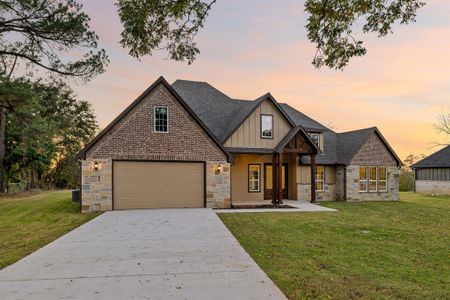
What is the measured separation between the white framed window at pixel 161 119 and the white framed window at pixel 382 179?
598 inches

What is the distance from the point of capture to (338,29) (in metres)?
7.36

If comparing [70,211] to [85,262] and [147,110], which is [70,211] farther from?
[85,262]

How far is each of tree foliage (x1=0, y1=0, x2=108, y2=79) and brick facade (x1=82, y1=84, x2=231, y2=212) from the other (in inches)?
166

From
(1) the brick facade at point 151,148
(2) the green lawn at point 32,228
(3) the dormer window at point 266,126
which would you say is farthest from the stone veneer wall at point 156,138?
(3) the dormer window at point 266,126

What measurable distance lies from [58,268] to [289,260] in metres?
4.46

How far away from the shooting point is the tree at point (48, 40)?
14836 millimetres

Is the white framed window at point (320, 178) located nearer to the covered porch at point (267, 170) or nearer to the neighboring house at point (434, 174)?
the covered porch at point (267, 170)

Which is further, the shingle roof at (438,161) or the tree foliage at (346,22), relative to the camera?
the shingle roof at (438,161)

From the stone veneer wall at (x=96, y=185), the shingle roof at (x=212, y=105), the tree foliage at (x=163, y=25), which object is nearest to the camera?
the tree foliage at (x=163, y=25)

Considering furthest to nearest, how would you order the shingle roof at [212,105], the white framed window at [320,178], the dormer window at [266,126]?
the white framed window at [320,178], the shingle roof at [212,105], the dormer window at [266,126]

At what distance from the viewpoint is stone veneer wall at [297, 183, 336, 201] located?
19.2 m

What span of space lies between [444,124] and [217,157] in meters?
39.7

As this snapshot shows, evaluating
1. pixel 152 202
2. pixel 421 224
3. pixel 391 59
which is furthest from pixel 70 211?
pixel 391 59

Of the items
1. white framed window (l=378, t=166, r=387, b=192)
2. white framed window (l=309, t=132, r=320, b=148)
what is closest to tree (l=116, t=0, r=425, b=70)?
white framed window (l=309, t=132, r=320, b=148)
